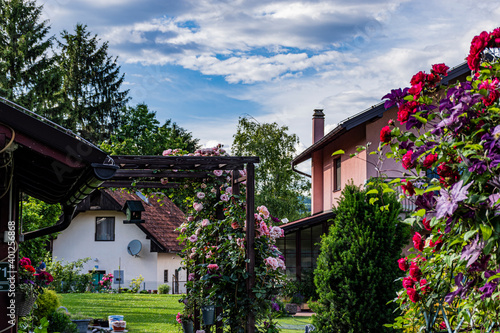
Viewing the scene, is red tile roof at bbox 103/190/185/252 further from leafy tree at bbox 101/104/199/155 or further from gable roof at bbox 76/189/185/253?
leafy tree at bbox 101/104/199/155

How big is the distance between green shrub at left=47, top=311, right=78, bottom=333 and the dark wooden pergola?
7.55ft

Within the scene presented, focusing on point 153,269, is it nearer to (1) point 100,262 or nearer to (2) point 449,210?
(1) point 100,262

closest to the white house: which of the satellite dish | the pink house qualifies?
the satellite dish

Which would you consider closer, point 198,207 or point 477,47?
point 477,47

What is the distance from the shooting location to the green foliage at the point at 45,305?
1072 cm

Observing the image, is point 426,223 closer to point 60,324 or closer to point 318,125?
point 60,324

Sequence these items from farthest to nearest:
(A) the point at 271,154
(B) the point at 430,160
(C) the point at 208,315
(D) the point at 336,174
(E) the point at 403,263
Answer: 1. (A) the point at 271,154
2. (D) the point at 336,174
3. (C) the point at 208,315
4. (E) the point at 403,263
5. (B) the point at 430,160

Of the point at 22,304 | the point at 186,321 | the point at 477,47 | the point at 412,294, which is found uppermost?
the point at 477,47

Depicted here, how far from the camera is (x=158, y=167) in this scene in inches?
359

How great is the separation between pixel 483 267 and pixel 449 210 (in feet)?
1.29

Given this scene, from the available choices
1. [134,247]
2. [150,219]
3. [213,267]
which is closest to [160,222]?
[150,219]

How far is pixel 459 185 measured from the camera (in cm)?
264

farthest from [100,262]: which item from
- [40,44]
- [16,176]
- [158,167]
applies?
[16,176]

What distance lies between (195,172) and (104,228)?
2330cm
